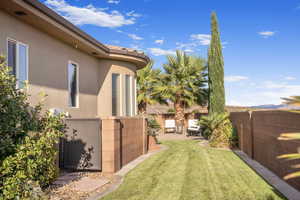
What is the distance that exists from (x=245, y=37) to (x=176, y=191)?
20.9 metres

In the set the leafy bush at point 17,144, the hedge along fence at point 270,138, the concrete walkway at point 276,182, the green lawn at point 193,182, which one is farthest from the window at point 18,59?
the concrete walkway at point 276,182

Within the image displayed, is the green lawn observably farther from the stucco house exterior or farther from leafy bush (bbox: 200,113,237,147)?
leafy bush (bbox: 200,113,237,147)

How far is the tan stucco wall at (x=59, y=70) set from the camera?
7.51 meters

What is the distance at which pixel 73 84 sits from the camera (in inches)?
418

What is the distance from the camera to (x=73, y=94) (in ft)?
35.0

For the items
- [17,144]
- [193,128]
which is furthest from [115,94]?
[193,128]

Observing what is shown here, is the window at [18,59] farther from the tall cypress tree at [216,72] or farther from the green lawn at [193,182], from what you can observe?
the tall cypress tree at [216,72]

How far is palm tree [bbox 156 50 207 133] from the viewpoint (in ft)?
81.6

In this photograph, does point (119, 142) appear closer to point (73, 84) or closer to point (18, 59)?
point (73, 84)

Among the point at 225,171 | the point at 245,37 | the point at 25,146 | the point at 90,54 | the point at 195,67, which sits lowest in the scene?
the point at 225,171

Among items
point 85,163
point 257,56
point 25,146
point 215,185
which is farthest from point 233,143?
point 25,146

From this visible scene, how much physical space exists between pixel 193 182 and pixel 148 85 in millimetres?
20004

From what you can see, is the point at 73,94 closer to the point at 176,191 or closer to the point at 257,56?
the point at 176,191

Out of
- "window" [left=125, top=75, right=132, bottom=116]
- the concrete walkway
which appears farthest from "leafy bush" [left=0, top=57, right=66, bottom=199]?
"window" [left=125, top=75, right=132, bottom=116]
